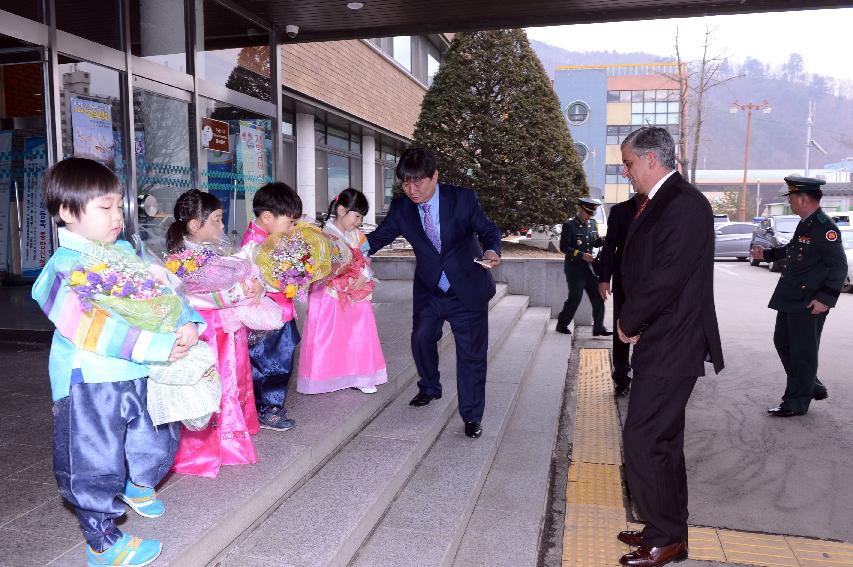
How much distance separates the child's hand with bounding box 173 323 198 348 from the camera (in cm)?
244

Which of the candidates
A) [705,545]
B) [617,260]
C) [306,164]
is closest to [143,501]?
[705,545]

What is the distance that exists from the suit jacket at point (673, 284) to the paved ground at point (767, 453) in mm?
1403

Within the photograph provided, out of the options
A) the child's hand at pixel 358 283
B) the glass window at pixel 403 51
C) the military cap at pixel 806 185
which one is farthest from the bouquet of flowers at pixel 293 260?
the glass window at pixel 403 51

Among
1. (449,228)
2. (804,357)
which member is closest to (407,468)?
(449,228)

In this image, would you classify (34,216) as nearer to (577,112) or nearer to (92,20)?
(92,20)

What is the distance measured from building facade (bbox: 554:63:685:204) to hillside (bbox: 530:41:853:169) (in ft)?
298

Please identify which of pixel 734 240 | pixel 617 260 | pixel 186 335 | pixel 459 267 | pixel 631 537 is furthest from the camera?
pixel 734 240

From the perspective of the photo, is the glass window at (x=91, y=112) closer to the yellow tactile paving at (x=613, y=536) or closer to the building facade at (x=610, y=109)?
the yellow tactile paving at (x=613, y=536)

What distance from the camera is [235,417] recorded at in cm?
339

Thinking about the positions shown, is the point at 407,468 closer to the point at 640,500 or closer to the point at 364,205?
the point at 640,500

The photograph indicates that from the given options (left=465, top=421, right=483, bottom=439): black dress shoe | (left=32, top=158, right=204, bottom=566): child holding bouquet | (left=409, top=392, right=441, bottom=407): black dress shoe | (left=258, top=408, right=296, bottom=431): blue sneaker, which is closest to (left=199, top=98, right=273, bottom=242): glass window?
(left=409, top=392, right=441, bottom=407): black dress shoe

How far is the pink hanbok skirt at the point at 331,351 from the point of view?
4.67m

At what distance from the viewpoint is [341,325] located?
4.75 meters

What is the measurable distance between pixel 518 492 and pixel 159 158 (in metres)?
4.99
